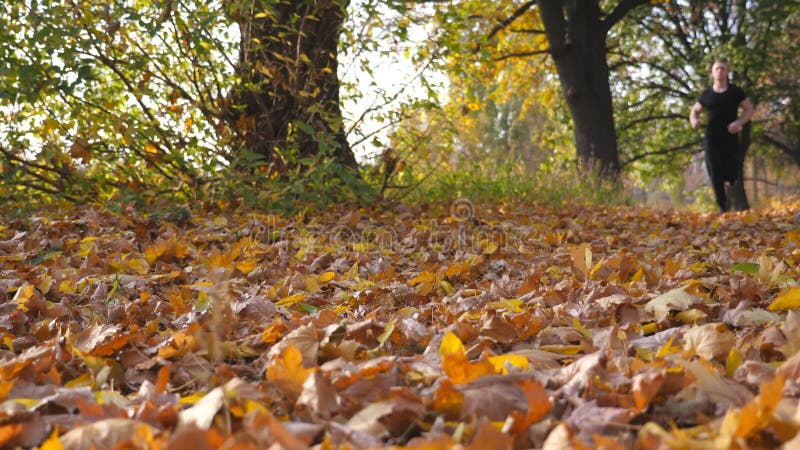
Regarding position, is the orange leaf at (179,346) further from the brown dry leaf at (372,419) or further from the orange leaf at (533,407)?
the orange leaf at (533,407)

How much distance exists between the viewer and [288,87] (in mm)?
5145

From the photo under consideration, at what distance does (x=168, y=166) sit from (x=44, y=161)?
0.92 m

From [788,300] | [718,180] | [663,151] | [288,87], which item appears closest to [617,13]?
[718,180]

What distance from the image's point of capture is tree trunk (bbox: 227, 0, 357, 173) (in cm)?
511

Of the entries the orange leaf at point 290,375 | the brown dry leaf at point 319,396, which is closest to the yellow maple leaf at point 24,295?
the orange leaf at point 290,375

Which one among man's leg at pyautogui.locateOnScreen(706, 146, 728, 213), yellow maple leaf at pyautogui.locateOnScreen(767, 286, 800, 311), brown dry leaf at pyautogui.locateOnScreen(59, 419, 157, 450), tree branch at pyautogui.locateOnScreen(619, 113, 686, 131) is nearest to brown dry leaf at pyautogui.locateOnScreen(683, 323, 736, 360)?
yellow maple leaf at pyautogui.locateOnScreen(767, 286, 800, 311)

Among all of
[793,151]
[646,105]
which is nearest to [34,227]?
[646,105]

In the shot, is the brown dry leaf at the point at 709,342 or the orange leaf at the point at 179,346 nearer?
the brown dry leaf at the point at 709,342

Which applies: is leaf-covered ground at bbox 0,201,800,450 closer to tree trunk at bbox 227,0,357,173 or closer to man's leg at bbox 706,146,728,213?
tree trunk at bbox 227,0,357,173

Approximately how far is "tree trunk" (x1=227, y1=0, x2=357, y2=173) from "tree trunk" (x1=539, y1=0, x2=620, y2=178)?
551 centimetres

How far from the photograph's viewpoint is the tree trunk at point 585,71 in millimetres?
9914

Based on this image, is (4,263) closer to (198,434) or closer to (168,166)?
(168,166)

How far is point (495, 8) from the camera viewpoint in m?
11.3

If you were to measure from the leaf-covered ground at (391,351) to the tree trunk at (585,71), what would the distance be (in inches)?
274
